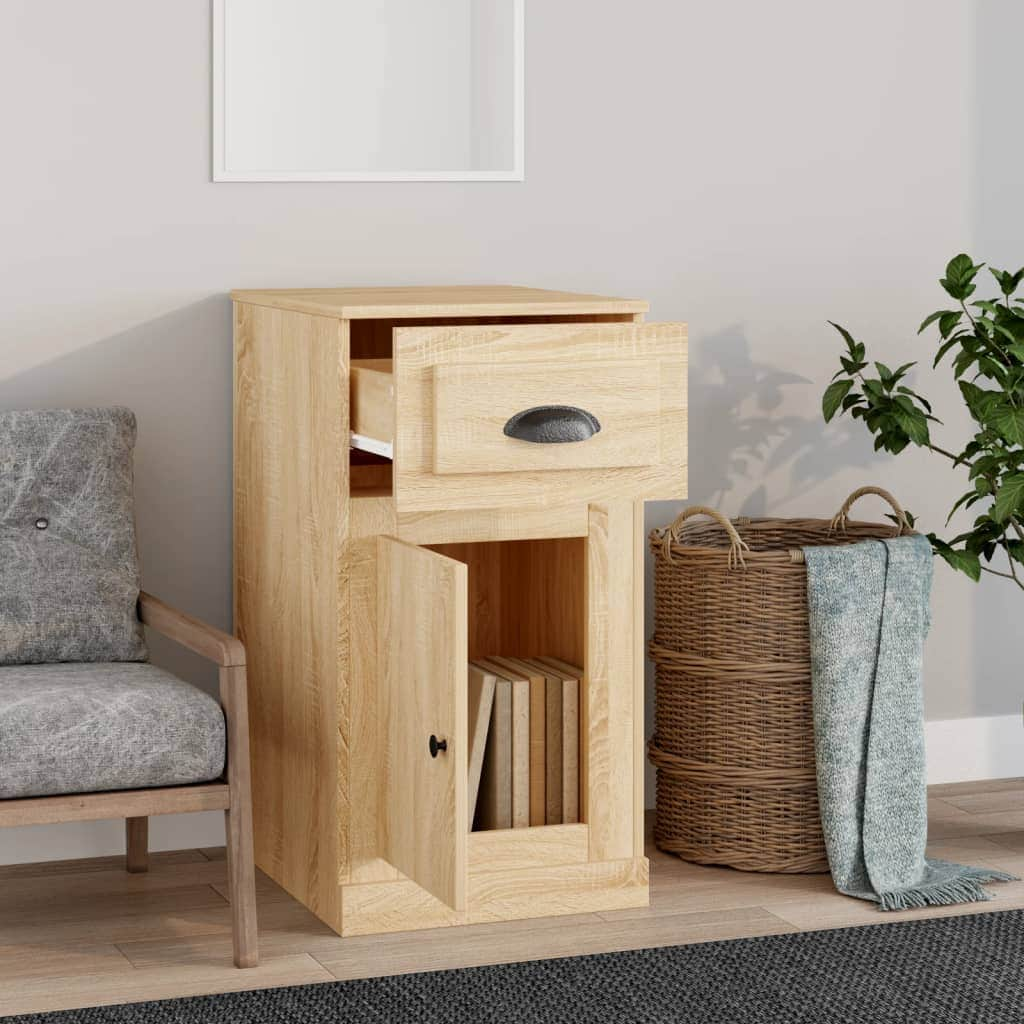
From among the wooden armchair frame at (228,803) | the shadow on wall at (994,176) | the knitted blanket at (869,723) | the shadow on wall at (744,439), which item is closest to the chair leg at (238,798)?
the wooden armchair frame at (228,803)

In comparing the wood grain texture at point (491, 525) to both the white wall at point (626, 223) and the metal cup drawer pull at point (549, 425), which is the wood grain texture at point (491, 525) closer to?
the metal cup drawer pull at point (549, 425)

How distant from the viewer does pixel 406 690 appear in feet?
7.89

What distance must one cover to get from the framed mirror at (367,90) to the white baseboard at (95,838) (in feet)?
3.36

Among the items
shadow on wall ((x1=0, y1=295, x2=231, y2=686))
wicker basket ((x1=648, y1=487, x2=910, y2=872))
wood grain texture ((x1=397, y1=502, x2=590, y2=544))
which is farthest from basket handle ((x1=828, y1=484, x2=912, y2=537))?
shadow on wall ((x1=0, y1=295, x2=231, y2=686))

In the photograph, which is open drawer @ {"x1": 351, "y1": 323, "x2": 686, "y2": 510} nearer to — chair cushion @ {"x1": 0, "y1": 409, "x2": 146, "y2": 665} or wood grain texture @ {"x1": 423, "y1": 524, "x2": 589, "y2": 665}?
wood grain texture @ {"x1": 423, "y1": 524, "x2": 589, "y2": 665}

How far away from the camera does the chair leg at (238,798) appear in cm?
234

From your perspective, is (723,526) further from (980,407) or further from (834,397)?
(980,407)

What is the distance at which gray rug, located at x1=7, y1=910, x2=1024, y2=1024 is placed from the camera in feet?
7.23

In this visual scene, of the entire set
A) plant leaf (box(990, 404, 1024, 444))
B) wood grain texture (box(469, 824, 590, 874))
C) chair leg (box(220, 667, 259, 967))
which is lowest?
wood grain texture (box(469, 824, 590, 874))

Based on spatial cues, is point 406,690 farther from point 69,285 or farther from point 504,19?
point 504,19

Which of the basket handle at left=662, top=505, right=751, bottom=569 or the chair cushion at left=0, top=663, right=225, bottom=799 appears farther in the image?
the basket handle at left=662, top=505, right=751, bottom=569

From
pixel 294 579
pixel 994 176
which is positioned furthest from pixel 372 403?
pixel 994 176

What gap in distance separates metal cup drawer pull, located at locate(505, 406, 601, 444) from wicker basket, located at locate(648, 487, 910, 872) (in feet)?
1.57

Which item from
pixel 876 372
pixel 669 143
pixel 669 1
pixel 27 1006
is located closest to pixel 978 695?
pixel 876 372
